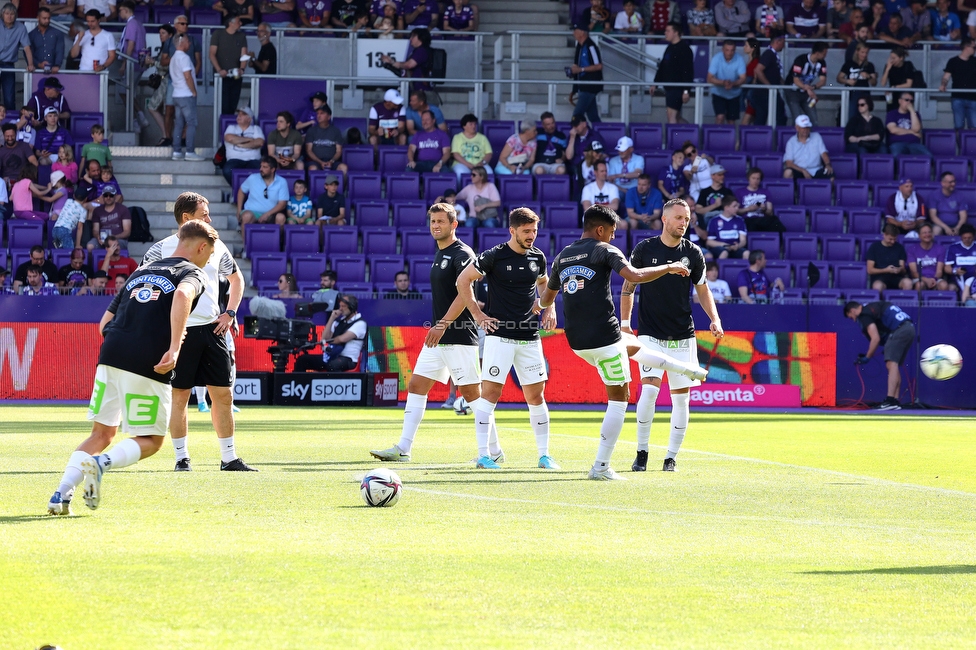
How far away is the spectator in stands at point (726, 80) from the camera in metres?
28.7

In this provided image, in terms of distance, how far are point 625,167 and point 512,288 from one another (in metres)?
15.2

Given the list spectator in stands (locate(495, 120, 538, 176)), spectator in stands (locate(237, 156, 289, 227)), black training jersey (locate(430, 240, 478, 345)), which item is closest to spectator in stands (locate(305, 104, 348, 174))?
spectator in stands (locate(237, 156, 289, 227))

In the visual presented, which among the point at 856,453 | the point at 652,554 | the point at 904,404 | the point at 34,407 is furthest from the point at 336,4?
the point at 652,554

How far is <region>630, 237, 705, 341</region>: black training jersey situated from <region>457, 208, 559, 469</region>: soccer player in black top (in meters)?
0.97

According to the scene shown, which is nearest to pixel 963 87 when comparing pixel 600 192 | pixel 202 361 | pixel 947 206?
pixel 947 206

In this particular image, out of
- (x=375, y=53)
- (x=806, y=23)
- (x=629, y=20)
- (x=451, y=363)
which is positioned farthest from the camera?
(x=806, y=23)

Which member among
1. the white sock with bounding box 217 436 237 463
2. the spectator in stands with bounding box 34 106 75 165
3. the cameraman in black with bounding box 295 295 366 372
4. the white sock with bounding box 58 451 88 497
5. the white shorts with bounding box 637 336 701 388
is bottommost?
the cameraman in black with bounding box 295 295 366 372

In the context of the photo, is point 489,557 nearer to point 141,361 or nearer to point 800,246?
point 141,361

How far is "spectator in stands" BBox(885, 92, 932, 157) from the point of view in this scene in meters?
28.6

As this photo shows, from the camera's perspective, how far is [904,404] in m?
24.2

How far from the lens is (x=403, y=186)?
26.0 meters

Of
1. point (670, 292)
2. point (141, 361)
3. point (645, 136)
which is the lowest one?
point (141, 361)

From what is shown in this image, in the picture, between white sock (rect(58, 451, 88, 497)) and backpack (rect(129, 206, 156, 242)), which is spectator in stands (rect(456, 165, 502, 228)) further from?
white sock (rect(58, 451, 88, 497))

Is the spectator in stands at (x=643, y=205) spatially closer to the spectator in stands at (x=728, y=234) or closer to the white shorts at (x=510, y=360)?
the spectator in stands at (x=728, y=234)
